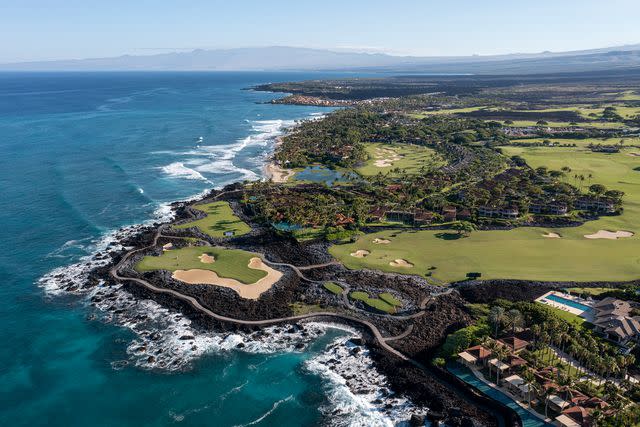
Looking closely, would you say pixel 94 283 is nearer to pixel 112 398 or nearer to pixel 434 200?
pixel 112 398

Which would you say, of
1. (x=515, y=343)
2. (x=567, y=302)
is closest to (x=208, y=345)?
(x=515, y=343)

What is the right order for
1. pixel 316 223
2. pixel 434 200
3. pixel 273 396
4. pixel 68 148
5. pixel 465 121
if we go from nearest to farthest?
pixel 273 396 < pixel 316 223 < pixel 434 200 < pixel 68 148 < pixel 465 121

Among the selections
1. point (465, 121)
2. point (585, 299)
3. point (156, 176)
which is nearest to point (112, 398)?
point (585, 299)

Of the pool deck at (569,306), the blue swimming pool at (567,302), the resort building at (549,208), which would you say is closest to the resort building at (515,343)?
the pool deck at (569,306)

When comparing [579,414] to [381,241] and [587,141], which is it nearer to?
[381,241]

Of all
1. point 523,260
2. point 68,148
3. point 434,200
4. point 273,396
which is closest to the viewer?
point 273,396

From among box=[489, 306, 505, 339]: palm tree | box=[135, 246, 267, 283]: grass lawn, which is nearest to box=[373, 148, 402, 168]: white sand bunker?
box=[135, 246, 267, 283]: grass lawn
